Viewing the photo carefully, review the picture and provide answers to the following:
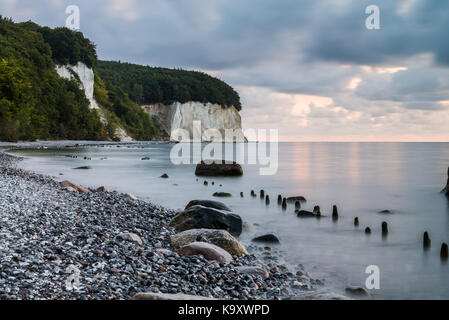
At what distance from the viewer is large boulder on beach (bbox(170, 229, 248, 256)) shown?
920 centimetres

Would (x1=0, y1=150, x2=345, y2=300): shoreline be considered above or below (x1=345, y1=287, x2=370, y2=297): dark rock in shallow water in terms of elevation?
above

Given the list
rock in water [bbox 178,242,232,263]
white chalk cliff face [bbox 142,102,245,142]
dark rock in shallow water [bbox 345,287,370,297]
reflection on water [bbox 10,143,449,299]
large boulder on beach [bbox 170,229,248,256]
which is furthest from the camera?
white chalk cliff face [bbox 142,102,245,142]

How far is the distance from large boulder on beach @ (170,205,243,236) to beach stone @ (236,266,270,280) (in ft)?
11.6

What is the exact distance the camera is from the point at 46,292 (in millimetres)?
5230

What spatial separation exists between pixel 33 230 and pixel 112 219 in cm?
315

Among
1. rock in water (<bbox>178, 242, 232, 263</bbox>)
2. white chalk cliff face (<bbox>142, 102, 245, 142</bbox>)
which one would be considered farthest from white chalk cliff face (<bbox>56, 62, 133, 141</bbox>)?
rock in water (<bbox>178, 242, 232, 263</bbox>)

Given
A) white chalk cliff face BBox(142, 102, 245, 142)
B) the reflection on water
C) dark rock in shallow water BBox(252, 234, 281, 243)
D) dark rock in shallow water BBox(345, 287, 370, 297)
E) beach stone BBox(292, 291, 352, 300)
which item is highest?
white chalk cliff face BBox(142, 102, 245, 142)

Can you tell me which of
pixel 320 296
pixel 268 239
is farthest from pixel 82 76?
pixel 320 296

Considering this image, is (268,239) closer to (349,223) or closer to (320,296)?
(349,223)

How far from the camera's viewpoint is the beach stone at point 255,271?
7617 millimetres

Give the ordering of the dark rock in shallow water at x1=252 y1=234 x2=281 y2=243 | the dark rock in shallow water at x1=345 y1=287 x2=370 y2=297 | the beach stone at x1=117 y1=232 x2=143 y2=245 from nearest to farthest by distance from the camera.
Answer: the dark rock in shallow water at x1=345 y1=287 x2=370 y2=297, the beach stone at x1=117 y1=232 x2=143 y2=245, the dark rock in shallow water at x1=252 y1=234 x2=281 y2=243

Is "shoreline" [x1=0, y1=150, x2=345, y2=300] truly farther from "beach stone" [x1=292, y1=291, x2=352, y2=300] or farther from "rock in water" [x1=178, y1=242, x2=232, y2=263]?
"rock in water" [x1=178, y1=242, x2=232, y2=263]

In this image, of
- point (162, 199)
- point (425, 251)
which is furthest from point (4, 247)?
point (162, 199)
